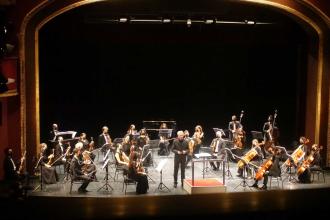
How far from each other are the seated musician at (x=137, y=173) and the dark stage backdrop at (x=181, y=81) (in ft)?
18.8

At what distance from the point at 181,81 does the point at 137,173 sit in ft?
23.8

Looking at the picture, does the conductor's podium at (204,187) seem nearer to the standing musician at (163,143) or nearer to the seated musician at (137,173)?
the seated musician at (137,173)

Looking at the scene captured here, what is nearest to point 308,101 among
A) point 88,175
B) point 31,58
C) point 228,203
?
point 88,175

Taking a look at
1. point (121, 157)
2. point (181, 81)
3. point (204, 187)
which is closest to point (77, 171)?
point (121, 157)

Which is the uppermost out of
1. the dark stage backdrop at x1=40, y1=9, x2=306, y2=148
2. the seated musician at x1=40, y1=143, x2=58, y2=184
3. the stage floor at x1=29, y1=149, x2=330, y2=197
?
the dark stage backdrop at x1=40, y1=9, x2=306, y2=148

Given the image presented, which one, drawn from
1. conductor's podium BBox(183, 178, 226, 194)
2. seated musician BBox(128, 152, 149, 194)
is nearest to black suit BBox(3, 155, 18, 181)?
seated musician BBox(128, 152, 149, 194)

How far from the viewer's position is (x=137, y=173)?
1133 centimetres

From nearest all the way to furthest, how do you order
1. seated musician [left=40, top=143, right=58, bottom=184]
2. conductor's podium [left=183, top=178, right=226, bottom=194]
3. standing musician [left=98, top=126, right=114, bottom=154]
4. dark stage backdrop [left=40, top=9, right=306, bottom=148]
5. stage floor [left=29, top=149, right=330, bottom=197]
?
conductor's podium [left=183, top=178, right=226, bottom=194], stage floor [left=29, top=149, right=330, bottom=197], seated musician [left=40, top=143, right=58, bottom=184], standing musician [left=98, top=126, right=114, bottom=154], dark stage backdrop [left=40, top=9, right=306, bottom=148]

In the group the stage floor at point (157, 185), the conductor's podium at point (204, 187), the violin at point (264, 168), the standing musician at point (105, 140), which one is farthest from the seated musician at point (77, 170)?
the violin at point (264, 168)

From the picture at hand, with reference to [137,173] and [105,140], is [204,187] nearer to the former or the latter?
[137,173]

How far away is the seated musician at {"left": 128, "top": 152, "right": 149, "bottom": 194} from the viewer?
443 inches

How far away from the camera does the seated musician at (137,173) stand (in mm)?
11258

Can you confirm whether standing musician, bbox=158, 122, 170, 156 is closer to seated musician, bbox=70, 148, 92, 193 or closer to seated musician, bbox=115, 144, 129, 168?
seated musician, bbox=115, 144, 129, 168

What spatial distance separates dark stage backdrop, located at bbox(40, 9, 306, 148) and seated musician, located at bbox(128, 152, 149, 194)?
5.73 metres
